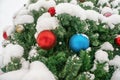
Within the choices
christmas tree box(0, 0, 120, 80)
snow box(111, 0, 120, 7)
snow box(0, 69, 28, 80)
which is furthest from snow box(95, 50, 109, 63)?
snow box(111, 0, 120, 7)

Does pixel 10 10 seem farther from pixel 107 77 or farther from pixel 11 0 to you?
pixel 107 77

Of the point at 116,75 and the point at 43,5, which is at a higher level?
the point at 43,5

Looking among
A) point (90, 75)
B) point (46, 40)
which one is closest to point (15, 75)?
point (46, 40)

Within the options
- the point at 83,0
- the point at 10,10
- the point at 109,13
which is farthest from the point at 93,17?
the point at 10,10

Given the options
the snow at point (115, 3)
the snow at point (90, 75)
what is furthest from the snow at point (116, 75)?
the snow at point (115, 3)

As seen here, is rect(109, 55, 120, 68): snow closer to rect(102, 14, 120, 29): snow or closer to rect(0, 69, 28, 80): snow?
rect(102, 14, 120, 29): snow

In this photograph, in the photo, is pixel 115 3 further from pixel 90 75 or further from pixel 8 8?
pixel 8 8

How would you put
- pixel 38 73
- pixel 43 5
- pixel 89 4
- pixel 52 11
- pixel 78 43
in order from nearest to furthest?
pixel 38 73 < pixel 78 43 < pixel 52 11 < pixel 43 5 < pixel 89 4
